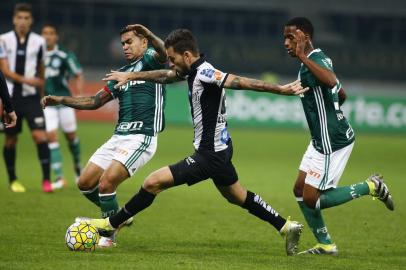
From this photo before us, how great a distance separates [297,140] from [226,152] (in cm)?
1670

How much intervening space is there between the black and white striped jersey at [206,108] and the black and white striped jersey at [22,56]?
586 centimetres

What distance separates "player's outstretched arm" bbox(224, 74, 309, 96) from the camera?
7449 mm

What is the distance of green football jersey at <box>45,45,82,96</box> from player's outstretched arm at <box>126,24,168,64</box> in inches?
224

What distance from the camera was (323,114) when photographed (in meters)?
8.43

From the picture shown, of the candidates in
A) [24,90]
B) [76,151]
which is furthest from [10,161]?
[76,151]

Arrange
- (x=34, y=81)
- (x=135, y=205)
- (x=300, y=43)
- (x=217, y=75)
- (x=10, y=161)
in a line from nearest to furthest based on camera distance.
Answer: (x=217, y=75) → (x=300, y=43) → (x=135, y=205) → (x=34, y=81) → (x=10, y=161)

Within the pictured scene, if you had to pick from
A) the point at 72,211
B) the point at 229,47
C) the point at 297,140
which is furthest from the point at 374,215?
the point at 229,47

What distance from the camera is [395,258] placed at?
27.9 feet

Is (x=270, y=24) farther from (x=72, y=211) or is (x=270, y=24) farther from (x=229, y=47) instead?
(x=72, y=211)

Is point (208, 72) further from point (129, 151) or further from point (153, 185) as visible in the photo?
point (129, 151)

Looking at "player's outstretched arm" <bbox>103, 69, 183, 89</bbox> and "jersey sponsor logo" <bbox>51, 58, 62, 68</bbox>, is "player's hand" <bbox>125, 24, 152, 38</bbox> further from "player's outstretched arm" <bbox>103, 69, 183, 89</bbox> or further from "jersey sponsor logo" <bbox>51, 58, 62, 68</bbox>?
"jersey sponsor logo" <bbox>51, 58, 62, 68</bbox>

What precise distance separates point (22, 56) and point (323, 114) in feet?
21.7

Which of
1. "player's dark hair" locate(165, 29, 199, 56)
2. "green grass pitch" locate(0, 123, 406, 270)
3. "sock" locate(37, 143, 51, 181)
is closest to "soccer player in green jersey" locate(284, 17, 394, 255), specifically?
"green grass pitch" locate(0, 123, 406, 270)

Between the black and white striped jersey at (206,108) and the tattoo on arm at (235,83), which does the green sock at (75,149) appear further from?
the tattoo on arm at (235,83)
